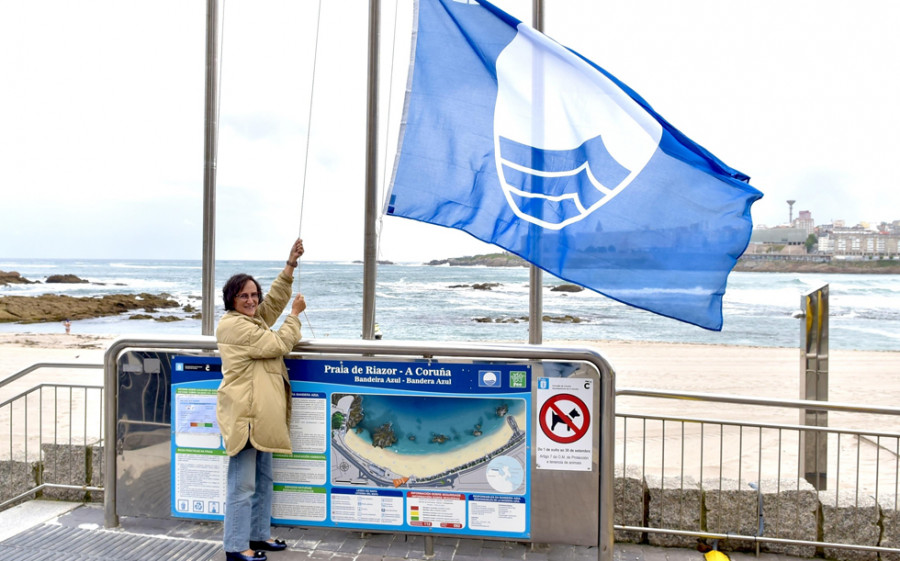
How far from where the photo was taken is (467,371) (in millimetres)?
3795

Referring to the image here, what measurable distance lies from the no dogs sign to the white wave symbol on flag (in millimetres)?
984

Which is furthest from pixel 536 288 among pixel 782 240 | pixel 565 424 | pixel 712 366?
pixel 782 240

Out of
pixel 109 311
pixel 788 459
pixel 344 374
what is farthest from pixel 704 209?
pixel 109 311

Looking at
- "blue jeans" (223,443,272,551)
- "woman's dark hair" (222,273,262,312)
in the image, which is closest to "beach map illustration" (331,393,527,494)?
"blue jeans" (223,443,272,551)

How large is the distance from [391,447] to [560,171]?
6.69 ft

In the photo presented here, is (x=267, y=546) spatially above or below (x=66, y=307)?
above

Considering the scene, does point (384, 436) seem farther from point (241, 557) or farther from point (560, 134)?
point (560, 134)

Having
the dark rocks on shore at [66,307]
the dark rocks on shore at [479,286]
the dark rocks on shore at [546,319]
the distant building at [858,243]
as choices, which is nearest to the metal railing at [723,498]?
the dark rocks on shore at [546,319]

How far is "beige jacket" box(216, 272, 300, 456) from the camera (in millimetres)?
3568

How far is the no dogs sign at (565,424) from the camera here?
3752mm

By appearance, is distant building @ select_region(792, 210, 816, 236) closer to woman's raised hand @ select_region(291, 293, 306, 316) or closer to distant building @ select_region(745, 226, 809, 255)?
distant building @ select_region(745, 226, 809, 255)

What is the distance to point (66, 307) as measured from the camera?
43062 millimetres

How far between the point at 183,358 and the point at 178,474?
77cm

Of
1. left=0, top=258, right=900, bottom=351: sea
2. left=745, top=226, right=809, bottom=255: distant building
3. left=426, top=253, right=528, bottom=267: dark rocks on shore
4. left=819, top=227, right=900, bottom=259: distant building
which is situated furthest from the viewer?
left=426, top=253, right=528, bottom=267: dark rocks on shore
